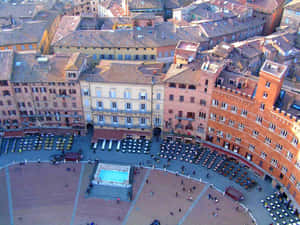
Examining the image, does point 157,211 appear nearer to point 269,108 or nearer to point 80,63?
point 269,108

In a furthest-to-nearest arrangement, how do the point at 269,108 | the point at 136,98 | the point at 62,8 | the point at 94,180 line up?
the point at 62,8 < the point at 136,98 < the point at 94,180 < the point at 269,108

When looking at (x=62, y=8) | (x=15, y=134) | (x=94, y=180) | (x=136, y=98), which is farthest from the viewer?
(x=62, y=8)

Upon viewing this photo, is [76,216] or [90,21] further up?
[90,21]

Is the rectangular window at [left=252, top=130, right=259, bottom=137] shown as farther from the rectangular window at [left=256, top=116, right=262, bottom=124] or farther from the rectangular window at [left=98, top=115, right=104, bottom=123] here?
the rectangular window at [left=98, top=115, right=104, bottom=123]

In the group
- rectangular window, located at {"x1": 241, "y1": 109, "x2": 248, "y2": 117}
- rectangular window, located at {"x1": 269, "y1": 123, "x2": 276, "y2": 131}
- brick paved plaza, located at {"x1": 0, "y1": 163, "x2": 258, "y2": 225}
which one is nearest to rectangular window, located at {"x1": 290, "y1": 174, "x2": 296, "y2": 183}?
rectangular window, located at {"x1": 269, "y1": 123, "x2": 276, "y2": 131}

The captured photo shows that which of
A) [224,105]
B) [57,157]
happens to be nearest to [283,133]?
[224,105]

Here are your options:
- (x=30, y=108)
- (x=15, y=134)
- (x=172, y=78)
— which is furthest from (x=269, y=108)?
(x=15, y=134)

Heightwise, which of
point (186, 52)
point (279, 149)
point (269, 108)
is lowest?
point (279, 149)
